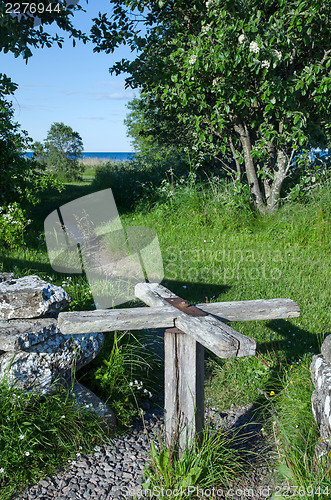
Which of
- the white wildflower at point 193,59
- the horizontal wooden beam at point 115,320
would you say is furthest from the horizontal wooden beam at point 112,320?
the white wildflower at point 193,59

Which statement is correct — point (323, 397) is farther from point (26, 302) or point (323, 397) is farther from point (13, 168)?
point (13, 168)

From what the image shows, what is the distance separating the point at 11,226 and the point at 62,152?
36.0 ft

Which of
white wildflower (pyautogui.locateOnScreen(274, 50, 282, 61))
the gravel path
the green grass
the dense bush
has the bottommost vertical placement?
the gravel path

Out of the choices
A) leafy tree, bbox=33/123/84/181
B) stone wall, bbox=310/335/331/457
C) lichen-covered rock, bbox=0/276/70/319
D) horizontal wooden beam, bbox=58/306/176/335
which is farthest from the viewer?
leafy tree, bbox=33/123/84/181

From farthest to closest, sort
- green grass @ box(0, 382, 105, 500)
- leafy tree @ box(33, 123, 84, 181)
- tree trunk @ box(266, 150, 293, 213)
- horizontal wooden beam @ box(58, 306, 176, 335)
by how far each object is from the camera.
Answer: leafy tree @ box(33, 123, 84, 181) → tree trunk @ box(266, 150, 293, 213) → green grass @ box(0, 382, 105, 500) → horizontal wooden beam @ box(58, 306, 176, 335)

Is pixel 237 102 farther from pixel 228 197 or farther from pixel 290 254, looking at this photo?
pixel 290 254

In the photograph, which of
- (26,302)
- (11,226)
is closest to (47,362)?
(26,302)

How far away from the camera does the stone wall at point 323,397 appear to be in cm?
268

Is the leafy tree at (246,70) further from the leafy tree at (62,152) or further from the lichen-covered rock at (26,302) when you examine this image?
the leafy tree at (62,152)

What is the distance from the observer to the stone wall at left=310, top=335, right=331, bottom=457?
268 centimetres

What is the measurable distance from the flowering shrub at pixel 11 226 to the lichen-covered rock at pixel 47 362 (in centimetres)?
409

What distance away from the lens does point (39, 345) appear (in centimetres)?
340

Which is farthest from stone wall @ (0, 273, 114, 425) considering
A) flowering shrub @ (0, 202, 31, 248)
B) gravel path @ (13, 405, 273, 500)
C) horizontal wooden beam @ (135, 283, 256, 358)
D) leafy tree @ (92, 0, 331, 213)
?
leafy tree @ (92, 0, 331, 213)

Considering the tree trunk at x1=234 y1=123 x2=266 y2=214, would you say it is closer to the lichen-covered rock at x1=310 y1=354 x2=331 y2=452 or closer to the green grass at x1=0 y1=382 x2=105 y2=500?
the lichen-covered rock at x1=310 y1=354 x2=331 y2=452
